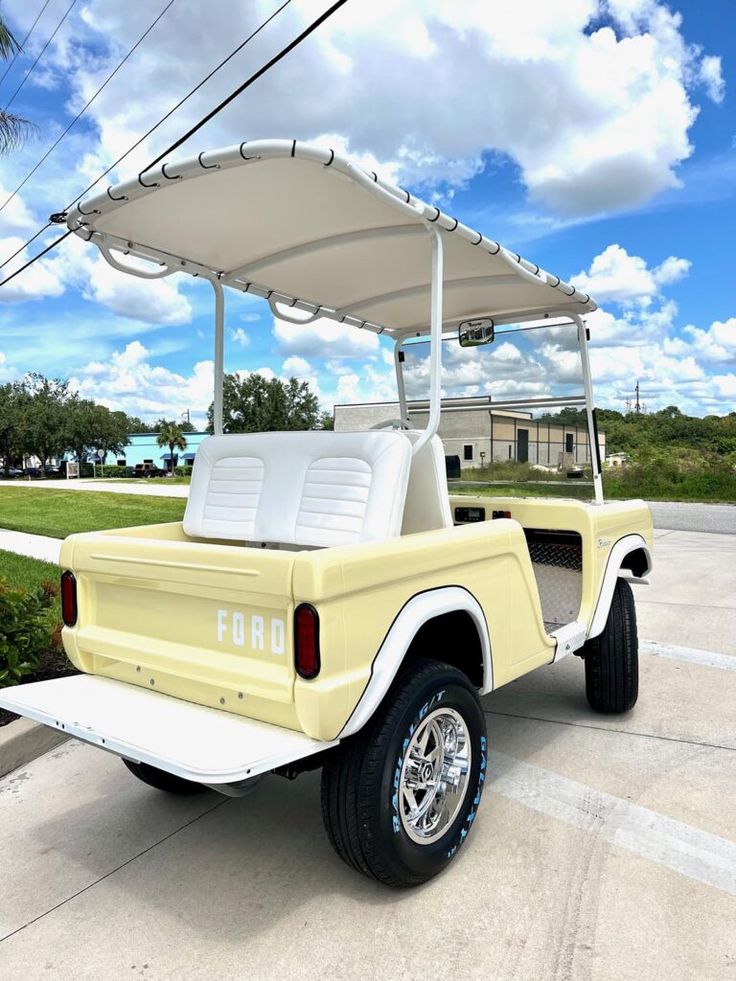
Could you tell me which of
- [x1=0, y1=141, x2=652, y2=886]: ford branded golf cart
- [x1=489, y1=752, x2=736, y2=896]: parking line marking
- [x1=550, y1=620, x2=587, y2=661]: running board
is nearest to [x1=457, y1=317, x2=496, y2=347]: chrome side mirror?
[x1=0, y1=141, x2=652, y2=886]: ford branded golf cart

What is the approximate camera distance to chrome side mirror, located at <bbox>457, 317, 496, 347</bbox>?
4.62 metres

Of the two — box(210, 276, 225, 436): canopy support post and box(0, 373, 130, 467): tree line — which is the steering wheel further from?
box(0, 373, 130, 467): tree line

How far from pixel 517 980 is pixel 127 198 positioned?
2965mm

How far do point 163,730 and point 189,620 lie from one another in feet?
1.37

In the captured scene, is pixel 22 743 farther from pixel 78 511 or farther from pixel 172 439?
pixel 172 439

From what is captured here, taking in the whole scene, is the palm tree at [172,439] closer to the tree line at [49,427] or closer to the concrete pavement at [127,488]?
the tree line at [49,427]

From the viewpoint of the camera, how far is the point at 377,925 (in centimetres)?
245

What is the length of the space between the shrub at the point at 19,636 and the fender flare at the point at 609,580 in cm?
306

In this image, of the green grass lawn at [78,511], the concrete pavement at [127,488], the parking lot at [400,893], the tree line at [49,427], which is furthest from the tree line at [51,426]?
→ the parking lot at [400,893]

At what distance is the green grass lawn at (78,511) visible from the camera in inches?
516

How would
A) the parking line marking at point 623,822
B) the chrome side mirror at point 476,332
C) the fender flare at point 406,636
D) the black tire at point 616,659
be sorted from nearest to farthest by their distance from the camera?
the fender flare at point 406,636
the parking line marking at point 623,822
the black tire at point 616,659
the chrome side mirror at point 476,332

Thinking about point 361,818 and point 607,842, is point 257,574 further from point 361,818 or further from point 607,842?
point 607,842

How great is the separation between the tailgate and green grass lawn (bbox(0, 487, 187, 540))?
333 inches

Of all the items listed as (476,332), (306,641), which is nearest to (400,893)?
(306,641)
